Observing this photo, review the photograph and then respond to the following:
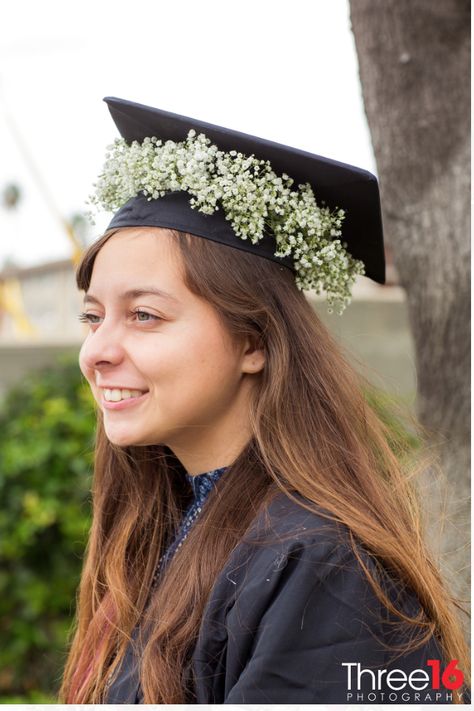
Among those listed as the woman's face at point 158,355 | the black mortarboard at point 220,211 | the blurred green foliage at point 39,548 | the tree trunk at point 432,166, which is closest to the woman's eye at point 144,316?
the woman's face at point 158,355

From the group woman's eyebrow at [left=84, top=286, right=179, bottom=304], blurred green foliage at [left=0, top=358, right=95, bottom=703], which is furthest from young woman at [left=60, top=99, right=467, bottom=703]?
blurred green foliage at [left=0, top=358, right=95, bottom=703]

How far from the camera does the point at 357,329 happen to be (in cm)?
588

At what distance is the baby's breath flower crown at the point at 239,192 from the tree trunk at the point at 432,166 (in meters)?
0.82

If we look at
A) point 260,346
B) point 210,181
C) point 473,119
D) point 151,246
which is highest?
point 473,119

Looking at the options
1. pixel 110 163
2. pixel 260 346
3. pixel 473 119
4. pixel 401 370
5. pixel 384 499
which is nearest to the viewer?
pixel 384 499

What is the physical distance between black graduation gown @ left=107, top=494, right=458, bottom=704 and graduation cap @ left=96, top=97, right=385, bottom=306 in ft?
2.17

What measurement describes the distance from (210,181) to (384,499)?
85 centimetres

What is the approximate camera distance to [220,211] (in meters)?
2.14

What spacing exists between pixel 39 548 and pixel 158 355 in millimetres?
2849

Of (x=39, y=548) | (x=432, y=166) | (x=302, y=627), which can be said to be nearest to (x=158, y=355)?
(x=302, y=627)

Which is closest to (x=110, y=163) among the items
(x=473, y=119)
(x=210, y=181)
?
(x=210, y=181)

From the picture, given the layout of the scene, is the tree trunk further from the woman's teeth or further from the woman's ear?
the woman's teeth

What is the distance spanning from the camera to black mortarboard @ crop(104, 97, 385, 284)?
2100mm

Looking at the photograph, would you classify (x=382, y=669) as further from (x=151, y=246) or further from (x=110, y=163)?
(x=110, y=163)
